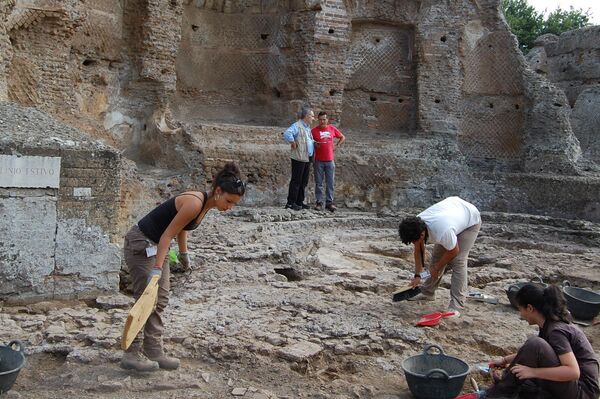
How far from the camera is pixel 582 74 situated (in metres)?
21.1

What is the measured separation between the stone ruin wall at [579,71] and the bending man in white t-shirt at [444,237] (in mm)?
15449

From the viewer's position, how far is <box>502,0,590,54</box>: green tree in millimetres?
28172

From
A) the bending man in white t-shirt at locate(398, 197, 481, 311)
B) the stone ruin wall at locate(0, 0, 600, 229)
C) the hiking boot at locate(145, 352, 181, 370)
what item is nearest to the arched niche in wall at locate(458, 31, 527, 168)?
the stone ruin wall at locate(0, 0, 600, 229)

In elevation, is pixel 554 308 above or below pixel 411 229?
below

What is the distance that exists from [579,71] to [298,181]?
13.9 metres

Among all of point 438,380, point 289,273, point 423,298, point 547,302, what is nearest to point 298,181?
point 289,273

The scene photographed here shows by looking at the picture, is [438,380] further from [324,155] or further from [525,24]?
[525,24]

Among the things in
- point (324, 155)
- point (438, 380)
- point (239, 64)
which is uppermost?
point (239, 64)

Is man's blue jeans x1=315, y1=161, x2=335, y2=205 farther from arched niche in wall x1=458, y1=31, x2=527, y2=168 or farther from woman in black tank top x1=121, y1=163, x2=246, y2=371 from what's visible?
woman in black tank top x1=121, y1=163, x2=246, y2=371

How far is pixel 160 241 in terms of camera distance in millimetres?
4230

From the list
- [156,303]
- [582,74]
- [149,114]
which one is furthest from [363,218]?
[582,74]

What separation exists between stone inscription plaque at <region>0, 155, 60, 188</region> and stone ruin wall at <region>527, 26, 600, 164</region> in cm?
1787

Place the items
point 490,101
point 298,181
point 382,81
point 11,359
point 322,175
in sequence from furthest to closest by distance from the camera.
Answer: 1. point 490,101
2. point 382,81
3. point 322,175
4. point 298,181
5. point 11,359

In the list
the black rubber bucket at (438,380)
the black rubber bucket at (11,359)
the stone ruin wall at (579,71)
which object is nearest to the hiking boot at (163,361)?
the black rubber bucket at (11,359)
